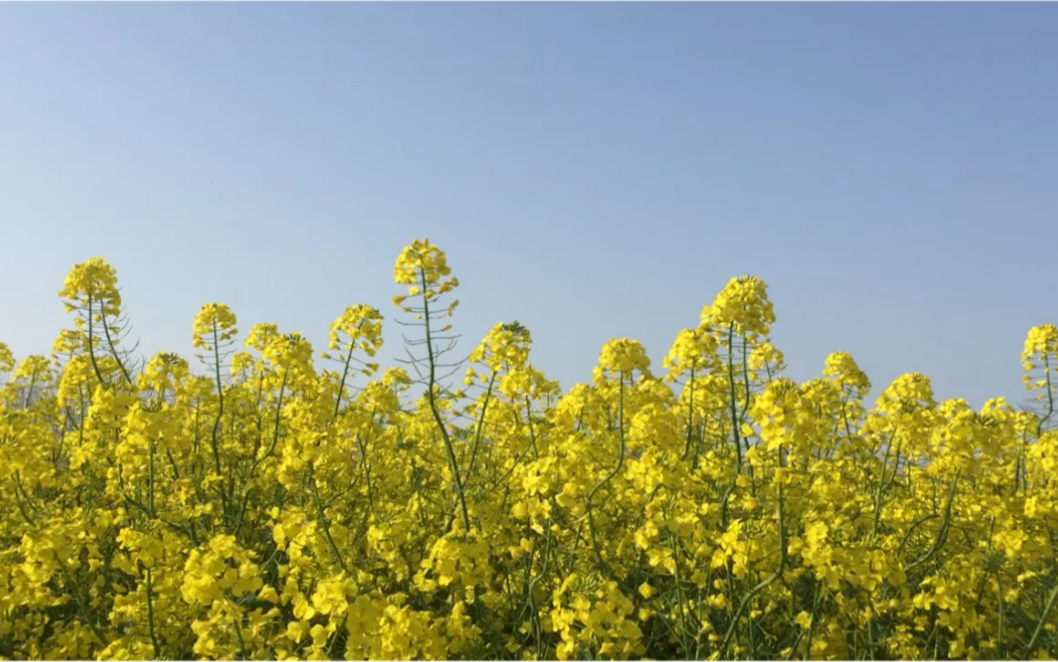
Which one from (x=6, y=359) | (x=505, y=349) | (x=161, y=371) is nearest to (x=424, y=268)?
(x=505, y=349)

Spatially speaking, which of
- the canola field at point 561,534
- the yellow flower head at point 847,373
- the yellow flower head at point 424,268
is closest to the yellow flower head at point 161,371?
the canola field at point 561,534

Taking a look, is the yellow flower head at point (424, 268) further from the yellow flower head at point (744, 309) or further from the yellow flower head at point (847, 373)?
the yellow flower head at point (847, 373)

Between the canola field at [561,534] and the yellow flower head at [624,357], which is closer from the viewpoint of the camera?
the canola field at [561,534]

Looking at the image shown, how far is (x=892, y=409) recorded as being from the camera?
500cm

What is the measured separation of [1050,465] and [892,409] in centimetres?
95

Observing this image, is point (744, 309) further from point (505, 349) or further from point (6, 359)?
point (6, 359)

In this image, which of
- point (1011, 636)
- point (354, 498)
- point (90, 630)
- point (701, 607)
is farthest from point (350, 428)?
point (1011, 636)

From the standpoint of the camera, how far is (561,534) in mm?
4375

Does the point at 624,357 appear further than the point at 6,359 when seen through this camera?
No

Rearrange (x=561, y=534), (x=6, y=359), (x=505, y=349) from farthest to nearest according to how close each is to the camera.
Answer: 1. (x=6, y=359)
2. (x=505, y=349)
3. (x=561, y=534)

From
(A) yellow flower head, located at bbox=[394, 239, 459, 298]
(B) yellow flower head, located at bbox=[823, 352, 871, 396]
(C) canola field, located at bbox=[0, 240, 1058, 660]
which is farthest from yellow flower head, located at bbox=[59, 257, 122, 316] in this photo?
(B) yellow flower head, located at bbox=[823, 352, 871, 396]

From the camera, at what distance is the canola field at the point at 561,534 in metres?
3.71

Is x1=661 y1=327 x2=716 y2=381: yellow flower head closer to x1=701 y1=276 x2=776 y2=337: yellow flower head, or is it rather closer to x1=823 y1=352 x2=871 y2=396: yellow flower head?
x1=701 y1=276 x2=776 y2=337: yellow flower head

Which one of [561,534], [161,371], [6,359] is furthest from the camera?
[6,359]
